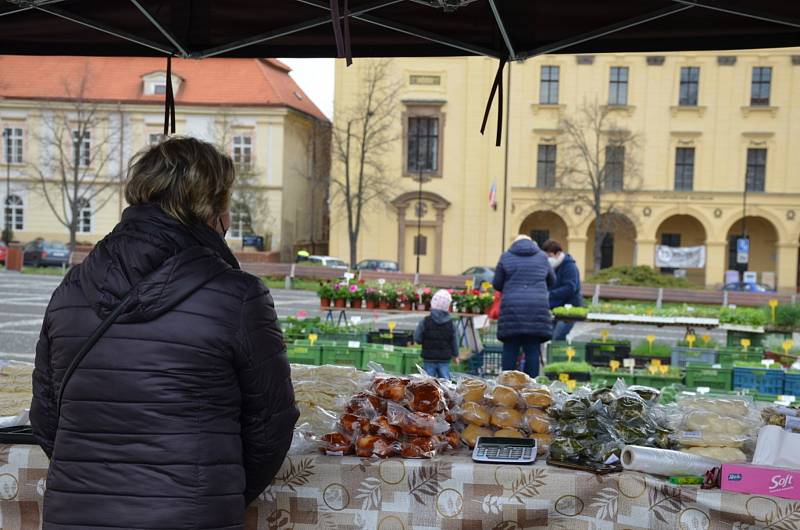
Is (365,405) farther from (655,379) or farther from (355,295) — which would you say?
(355,295)

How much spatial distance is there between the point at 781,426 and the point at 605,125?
3454 cm

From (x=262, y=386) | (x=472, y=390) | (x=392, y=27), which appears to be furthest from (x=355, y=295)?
(x=262, y=386)

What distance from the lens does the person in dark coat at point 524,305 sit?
827 centimetres

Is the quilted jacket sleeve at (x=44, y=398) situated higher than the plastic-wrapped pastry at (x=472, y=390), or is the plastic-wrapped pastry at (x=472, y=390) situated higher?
the quilted jacket sleeve at (x=44, y=398)

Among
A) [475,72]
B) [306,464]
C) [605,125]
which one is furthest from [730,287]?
[306,464]

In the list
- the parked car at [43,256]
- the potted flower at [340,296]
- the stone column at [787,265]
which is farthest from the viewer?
the stone column at [787,265]

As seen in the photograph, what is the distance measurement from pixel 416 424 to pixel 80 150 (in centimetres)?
4047

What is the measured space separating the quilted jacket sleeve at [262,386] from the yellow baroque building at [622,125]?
3444cm

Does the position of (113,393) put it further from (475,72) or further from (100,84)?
(100,84)

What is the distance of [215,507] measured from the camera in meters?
2.15

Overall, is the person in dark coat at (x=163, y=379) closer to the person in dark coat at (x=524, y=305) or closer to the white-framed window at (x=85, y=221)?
the person in dark coat at (x=524, y=305)

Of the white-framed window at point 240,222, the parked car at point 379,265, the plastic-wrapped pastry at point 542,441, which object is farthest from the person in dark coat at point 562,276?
the white-framed window at point 240,222

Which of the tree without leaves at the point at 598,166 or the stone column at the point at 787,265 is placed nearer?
the tree without leaves at the point at 598,166

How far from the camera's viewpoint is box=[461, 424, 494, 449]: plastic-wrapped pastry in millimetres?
3118
